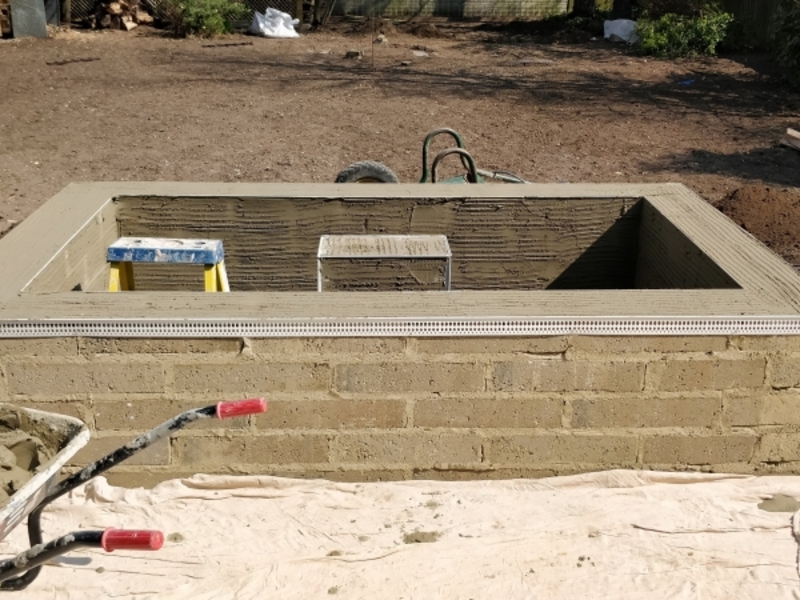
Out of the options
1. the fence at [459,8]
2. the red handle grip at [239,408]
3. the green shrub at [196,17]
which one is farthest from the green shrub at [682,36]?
the red handle grip at [239,408]

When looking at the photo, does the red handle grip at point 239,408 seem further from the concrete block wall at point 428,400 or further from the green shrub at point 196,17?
the green shrub at point 196,17

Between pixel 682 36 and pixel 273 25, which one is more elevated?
pixel 682 36

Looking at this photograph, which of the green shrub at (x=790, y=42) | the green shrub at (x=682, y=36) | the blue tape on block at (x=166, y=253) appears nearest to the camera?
the blue tape on block at (x=166, y=253)

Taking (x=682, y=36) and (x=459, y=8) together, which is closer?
(x=682, y=36)

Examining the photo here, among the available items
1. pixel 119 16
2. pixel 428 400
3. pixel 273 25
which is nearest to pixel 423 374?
pixel 428 400

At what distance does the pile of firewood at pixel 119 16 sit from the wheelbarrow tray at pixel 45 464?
17.4m

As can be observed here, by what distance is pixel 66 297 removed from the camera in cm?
397

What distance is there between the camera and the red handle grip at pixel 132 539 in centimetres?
248

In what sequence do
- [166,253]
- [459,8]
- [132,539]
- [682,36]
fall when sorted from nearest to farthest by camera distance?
[132,539] < [166,253] < [682,36] < [459,8]

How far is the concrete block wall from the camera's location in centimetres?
385

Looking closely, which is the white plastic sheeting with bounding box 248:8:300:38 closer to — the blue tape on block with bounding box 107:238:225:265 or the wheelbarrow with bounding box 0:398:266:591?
the blue tape on block with bounding box 107:238:225:265

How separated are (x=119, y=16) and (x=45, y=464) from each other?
58.7 ft

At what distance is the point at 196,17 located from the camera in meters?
18.6

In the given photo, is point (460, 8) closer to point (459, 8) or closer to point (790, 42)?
point (459, 8)
